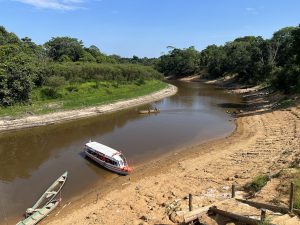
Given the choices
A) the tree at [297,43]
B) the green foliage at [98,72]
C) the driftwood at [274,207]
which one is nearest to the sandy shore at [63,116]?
the green foliage at [98,72]

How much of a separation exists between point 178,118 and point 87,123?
537 inches

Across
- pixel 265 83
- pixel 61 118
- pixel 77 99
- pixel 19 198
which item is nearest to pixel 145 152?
pixel 19 198

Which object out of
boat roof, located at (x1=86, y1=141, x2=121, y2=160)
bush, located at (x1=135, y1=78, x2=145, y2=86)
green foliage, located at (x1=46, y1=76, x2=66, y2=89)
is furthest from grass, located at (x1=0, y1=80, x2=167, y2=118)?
boat roof, located at (x1=86, y1=141, x2=121, y2=160)

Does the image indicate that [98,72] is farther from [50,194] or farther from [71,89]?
[50,194]

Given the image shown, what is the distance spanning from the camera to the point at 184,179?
26.0m

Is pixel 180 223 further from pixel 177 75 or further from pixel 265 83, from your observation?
pixel 177 75

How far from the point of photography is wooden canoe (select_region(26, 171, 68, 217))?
22.5 m

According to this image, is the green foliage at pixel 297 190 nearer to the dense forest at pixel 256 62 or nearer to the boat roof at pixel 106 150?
the boat roof at pixel 106 150

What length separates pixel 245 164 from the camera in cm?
2789

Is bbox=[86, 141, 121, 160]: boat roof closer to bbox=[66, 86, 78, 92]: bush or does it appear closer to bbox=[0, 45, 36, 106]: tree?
bbox=[0, 45, 36, 106]: tree

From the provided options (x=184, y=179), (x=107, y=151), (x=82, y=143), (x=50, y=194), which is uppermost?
(x=107, y=151)

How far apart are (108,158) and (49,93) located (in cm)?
3210

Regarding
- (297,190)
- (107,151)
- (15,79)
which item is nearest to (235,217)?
(297,190)

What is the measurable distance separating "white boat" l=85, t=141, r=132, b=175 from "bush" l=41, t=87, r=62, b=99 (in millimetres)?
27331
